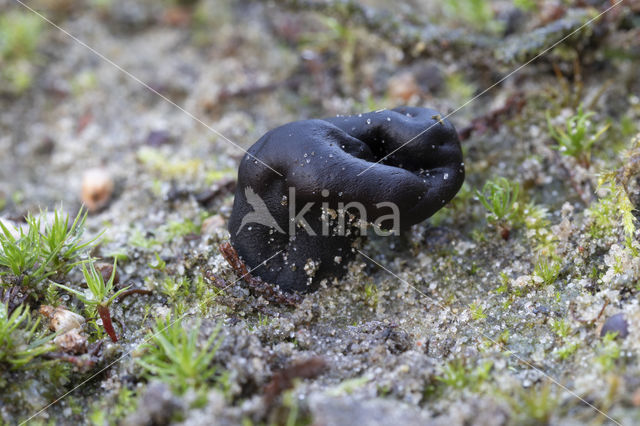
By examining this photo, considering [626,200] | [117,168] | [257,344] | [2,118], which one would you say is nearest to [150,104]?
[117,168]

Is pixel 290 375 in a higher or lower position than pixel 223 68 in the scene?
lower

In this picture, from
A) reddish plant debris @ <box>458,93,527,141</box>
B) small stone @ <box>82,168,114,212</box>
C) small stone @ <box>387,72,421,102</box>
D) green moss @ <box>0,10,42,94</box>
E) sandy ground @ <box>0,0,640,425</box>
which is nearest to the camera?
sandy ground @ <box>0,0,640,425</box>

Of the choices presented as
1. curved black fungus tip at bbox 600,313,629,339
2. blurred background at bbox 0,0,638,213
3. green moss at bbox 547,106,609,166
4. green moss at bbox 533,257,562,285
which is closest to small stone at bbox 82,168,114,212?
blurred background at bbox 0,0,638,213

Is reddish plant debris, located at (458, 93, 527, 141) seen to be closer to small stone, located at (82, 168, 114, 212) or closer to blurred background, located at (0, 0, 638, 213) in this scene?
blurred background, located at (0, 0, 638, 213)

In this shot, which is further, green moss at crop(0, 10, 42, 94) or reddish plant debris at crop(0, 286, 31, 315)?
green moss at crop(0, 10, 42, 94)

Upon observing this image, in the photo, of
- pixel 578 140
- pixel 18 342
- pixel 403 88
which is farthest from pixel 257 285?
pixel 403 88

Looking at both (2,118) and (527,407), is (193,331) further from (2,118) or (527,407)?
(2,118)

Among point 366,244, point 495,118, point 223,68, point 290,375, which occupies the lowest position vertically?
point 290,375

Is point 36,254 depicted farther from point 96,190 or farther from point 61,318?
point 96,190
